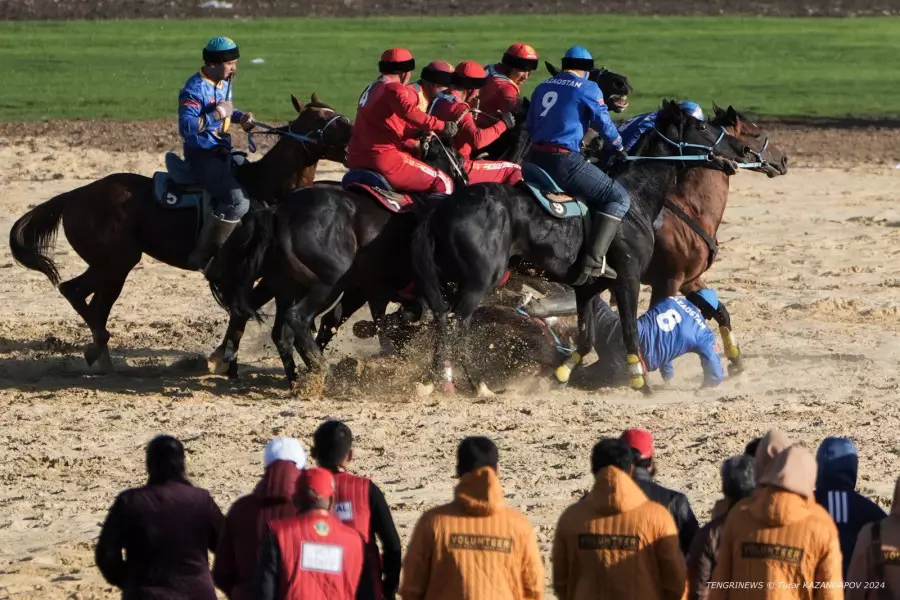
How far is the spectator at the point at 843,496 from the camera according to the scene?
6.86m

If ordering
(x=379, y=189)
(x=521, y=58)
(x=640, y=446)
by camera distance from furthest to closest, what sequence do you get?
(x=521, y=58) < (x=379, y=189) < (x=640, y=446)

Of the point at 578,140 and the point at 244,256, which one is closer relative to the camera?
the point at 244,256

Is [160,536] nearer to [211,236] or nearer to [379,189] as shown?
[379,189]

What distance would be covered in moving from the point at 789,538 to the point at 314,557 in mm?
1752

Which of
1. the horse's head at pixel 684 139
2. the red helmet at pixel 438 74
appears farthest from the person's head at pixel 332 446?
the horse's head at pixel 684 139

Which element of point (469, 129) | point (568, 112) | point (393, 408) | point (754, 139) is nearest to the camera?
point (393, 408)

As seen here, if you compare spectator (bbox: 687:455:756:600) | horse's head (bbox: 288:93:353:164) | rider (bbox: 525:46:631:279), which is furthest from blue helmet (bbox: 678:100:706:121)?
spectator (bbox: 687:455:756:600)

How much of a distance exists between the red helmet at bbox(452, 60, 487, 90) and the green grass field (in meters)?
13.5

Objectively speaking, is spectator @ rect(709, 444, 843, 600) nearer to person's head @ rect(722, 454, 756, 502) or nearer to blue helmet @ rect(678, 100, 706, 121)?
person's head @ rect(722, 454, 756, 502)

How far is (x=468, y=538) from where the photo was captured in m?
6.32

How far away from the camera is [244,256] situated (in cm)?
1238

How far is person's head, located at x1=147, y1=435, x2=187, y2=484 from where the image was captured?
6711 mm

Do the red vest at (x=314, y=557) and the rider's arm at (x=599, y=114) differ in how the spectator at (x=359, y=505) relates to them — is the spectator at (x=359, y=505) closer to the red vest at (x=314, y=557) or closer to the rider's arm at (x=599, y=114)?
the red vest at (x=314, y=557)

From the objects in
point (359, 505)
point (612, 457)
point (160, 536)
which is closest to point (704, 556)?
point (612, 457)
